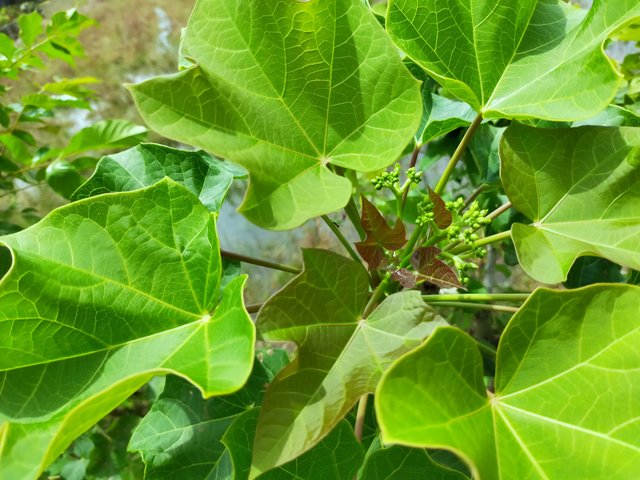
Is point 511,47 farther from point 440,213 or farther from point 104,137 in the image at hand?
point 104,137

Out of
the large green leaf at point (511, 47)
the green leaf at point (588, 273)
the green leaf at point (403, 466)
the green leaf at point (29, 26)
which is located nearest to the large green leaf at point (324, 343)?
the green leaf at point (403, 466)

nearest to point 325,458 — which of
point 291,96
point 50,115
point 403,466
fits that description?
point 403,466

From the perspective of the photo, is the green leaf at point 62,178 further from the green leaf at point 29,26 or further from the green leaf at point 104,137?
the green leaf at point 29,26

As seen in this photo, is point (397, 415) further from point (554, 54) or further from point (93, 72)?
point (93, 72)

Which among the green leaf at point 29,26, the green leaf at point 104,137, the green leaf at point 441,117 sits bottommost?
the green leaf at point 104,137

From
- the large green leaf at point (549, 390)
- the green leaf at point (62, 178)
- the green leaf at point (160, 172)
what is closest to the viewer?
the large green leaf at point (549, 390)

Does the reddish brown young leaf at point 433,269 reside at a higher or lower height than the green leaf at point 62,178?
higher
